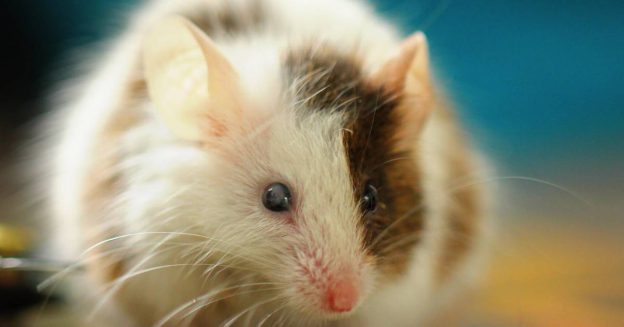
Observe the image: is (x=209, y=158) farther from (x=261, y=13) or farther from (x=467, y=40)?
(x=467, y=40)

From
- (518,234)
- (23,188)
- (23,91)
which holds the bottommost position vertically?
(23,188)

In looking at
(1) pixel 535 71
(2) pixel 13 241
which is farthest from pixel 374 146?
(2) pixel 13 241

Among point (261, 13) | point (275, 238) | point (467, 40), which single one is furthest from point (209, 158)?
point (467, 40)

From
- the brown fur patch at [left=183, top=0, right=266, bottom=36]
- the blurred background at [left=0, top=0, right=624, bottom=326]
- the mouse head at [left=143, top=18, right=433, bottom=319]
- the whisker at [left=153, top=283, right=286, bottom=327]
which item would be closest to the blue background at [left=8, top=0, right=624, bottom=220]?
the blurred background at [left=0, top=0, right=624, bottom=326]

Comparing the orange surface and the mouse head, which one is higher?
the orange surface

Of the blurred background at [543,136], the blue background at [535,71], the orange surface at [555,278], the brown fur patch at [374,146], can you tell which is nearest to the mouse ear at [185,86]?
the brown fur patch at [374,146]

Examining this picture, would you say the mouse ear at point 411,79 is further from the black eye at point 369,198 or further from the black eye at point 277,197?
the black eye at point 277,197

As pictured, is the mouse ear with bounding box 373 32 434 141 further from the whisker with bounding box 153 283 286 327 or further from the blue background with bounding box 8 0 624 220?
the whisker with bounding box 153 283 286 327
